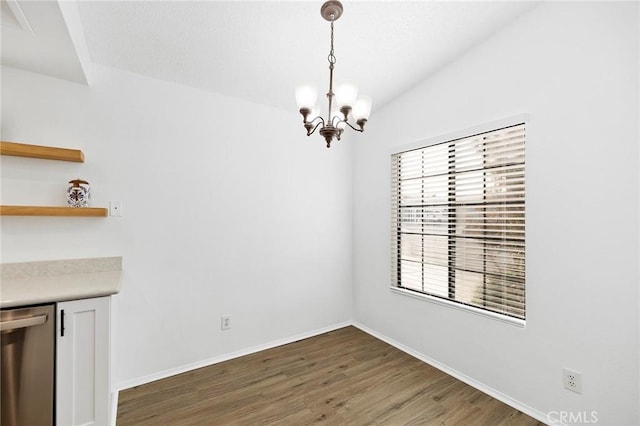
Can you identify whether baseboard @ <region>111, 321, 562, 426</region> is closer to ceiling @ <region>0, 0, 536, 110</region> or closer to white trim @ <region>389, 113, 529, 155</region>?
white trim @ <region>389, 113, 529, 155</region>

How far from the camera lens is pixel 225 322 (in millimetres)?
2771

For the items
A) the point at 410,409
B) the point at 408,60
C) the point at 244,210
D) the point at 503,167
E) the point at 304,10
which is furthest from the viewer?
the point at 244,210

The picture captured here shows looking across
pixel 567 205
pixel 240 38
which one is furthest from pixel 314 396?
pixel 240 38

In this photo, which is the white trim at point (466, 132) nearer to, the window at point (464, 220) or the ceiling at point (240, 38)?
the window at point (464, 220)

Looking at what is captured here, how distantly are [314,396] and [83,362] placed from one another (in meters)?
1.53

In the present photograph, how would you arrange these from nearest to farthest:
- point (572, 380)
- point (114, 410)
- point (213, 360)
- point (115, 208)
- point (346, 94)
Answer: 1. point (346, 94)
2. point (572, 380)
3. point (114, 410)
4. point (115, 208)
5. point (213, 360)

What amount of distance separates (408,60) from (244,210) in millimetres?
2035

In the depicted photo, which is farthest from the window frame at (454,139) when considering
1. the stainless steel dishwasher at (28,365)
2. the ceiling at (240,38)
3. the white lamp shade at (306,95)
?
the stainless steel dishwasher at (28,365)

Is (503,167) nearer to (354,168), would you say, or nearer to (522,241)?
(522,241)

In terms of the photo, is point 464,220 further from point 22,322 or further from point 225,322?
point 22,322

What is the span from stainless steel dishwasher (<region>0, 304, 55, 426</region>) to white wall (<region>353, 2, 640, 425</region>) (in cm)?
278

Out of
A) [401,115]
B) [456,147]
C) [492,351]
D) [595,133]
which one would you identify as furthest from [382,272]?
[595,133]

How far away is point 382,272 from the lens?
130 inches

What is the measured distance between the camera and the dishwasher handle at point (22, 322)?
1397 mm
